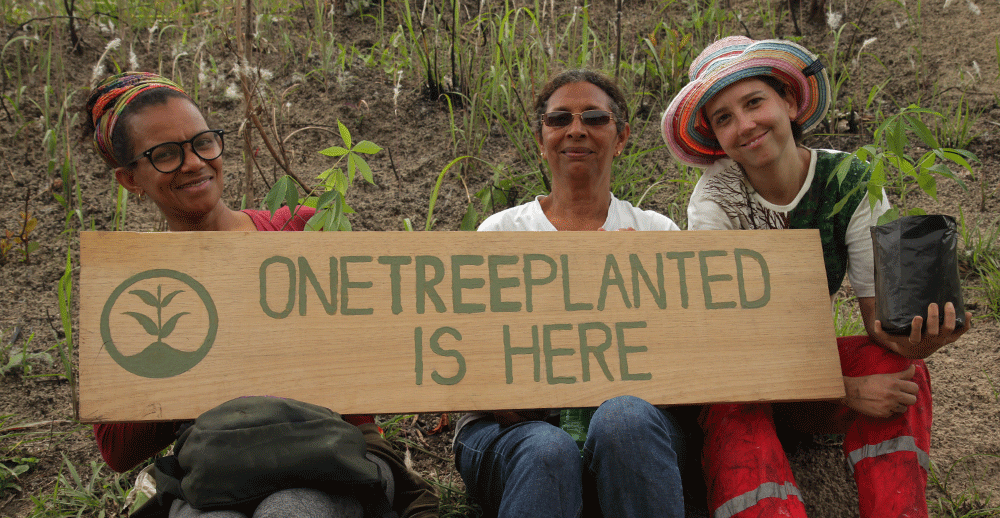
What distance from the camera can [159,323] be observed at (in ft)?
5.35

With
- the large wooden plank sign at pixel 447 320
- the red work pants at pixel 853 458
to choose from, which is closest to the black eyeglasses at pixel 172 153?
the large wooden plank sign at pixel 447 320

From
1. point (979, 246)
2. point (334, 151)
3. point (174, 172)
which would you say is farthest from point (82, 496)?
point (979, 246)

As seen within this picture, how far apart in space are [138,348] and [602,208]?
152cm

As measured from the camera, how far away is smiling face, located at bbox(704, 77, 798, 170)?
6.65ft

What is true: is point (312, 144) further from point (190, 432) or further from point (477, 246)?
point (190, 432)

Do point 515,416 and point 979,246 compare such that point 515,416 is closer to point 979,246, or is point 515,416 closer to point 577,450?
point 577,450

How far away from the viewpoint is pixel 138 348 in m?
1.61

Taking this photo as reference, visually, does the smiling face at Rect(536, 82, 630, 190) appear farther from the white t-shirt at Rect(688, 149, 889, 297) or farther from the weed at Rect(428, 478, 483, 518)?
the weed at Rect(428, 478, 483, 518)

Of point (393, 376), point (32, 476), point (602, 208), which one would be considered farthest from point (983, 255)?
point (32, 476)

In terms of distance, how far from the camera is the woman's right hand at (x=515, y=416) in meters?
1.87

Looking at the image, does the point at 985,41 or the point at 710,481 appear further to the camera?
the point at 985,41

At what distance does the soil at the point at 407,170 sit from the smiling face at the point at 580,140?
3.33ft

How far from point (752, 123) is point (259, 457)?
1596mm

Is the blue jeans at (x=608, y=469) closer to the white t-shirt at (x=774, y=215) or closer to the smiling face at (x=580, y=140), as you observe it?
the white t-shirt at (x=774, y=215)
